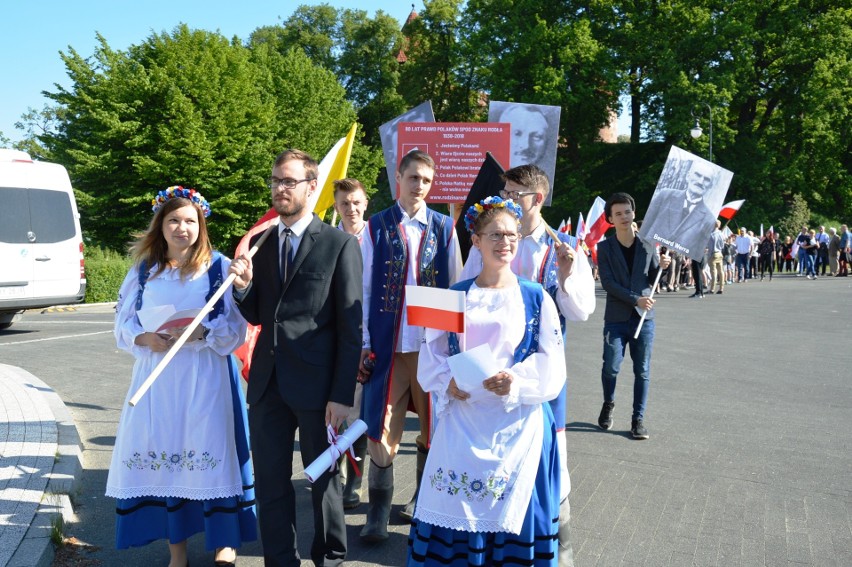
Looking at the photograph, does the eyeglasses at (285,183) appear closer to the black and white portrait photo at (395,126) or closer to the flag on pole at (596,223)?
the black and white portrait photo at (395,126)

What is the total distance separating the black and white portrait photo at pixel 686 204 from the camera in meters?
7.34

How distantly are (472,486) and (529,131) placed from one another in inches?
299

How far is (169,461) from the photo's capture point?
4.08 metres

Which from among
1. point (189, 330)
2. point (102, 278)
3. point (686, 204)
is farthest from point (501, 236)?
point (102, 278)

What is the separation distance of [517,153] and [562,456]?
6.97 meters

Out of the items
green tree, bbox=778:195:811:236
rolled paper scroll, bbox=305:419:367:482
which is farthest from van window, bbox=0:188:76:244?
green tree, bbox=778:195:811:236

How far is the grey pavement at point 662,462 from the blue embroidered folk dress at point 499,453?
35.7 inches

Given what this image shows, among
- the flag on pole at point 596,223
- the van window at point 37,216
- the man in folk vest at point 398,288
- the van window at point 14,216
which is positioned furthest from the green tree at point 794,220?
the man in folk vest at point 398,288

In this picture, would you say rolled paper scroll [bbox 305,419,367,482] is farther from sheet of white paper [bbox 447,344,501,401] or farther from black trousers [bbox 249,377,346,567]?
sheet of white paper [bbox 447,344,501,401]

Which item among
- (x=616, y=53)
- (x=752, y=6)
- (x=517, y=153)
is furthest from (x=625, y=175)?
(x=517, y=153)

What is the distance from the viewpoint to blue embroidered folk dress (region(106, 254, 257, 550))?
4062 mm

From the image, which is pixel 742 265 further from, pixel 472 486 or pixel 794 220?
pixel 472 486

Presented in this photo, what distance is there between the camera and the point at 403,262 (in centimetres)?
485

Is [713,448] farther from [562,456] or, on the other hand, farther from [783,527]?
[562,456]
